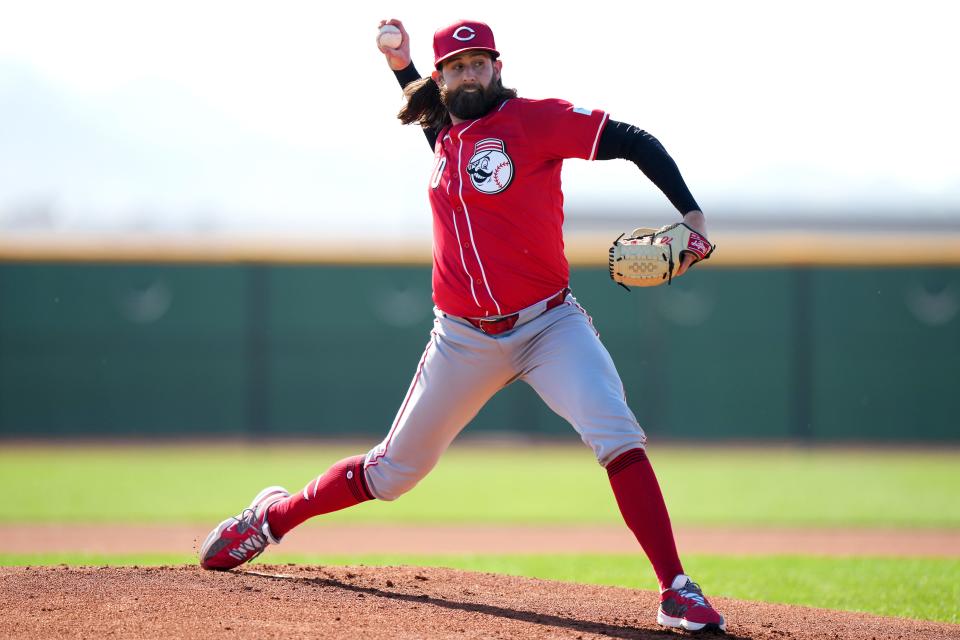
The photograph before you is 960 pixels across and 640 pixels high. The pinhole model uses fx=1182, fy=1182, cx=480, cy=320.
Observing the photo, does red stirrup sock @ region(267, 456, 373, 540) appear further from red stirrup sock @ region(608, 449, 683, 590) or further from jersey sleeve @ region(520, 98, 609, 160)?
jersey sleeve @ region(520, 98, 609, 160)

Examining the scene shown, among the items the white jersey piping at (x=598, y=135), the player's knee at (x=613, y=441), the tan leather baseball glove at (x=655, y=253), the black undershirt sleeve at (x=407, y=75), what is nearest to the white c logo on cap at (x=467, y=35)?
the white jersey piping at (x=598, y=135)

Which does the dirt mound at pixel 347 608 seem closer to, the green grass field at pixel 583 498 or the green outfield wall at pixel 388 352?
the green grass field at pixel 583 498

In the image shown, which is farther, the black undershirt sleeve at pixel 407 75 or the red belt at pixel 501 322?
the black undershirt sleeve at pixel 407 75

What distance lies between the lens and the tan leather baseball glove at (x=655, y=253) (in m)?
3.52

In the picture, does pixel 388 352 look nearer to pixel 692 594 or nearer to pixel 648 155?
pixel 648 155

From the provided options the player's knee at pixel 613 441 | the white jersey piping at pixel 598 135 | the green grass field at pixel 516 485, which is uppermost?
the white jersey piping at pixel 598 135

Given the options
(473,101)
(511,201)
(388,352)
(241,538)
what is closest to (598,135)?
(511,201)

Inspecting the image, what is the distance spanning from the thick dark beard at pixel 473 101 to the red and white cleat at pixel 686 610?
5.20 feet

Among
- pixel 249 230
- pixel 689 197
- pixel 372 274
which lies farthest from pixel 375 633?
pixel 249 230

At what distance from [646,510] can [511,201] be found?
1.03 meters

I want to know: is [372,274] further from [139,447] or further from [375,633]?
[375,633]

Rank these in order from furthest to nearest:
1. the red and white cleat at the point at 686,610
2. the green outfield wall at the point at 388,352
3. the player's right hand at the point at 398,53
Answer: the green outfield wall at the point at 388,352 < the player's right hand at the point at 398,53 < the red and white cleat at the point at 686,610

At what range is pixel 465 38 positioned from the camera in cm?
377

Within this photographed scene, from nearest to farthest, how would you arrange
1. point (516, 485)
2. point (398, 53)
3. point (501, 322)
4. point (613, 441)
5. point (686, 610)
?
point (686, 610) < point (613, 441) < point (501, 322) < point (398, 53) < point (516, 485)
